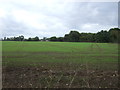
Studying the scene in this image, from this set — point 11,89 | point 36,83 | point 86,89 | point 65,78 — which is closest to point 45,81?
point 36,83

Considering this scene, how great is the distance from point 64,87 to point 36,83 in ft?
3.26

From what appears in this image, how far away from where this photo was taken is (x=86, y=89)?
4.02m

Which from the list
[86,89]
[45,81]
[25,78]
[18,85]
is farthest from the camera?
[25,78]

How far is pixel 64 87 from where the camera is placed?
4.15 meters

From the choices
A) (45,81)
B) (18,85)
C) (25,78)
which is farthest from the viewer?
(25,78)

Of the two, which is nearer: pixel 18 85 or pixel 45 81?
pixel 18 85

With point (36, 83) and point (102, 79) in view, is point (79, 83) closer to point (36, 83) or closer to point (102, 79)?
point (102, 79)

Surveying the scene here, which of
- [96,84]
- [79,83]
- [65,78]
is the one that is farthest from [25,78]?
[96,84]

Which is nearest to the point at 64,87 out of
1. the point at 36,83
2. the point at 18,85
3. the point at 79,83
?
the point at 79,83

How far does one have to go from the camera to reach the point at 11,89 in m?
4.06

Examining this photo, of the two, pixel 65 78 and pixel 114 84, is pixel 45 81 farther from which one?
pixel 114 84

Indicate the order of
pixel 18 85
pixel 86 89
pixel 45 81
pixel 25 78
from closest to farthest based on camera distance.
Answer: pixel 86 89, pixel 18 85, pixel 45 81, pixel 25 78

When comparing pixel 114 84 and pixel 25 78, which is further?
pixel 25 78

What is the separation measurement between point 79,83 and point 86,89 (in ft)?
1.48
